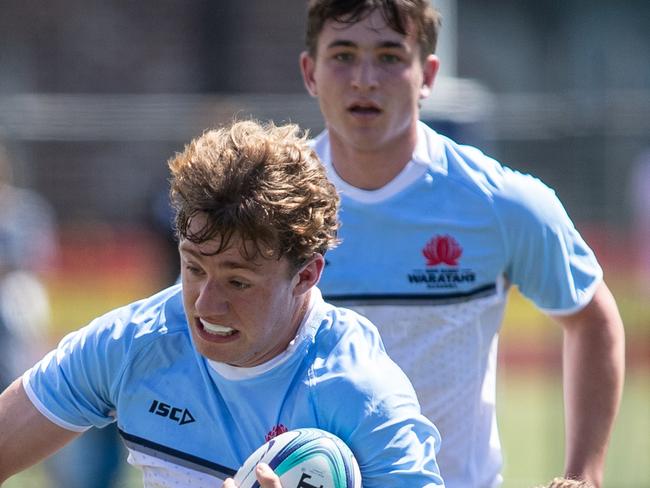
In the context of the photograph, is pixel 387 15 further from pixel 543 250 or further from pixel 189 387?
pixel 189 387

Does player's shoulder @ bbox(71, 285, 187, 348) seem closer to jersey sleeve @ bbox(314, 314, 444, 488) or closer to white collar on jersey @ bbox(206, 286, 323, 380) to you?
white collar on jersey @ bbox(206, 286, 323, 380)

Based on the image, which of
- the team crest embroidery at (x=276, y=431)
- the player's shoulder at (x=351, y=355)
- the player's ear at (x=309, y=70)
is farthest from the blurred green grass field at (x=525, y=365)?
the team crest embroidery at (x=276, y=431)

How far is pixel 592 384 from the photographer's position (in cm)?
425

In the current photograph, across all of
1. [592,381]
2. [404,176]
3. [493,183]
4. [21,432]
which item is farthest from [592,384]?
[21,432]

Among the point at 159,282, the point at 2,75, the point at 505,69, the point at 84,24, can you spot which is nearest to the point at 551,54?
the point at 505,69

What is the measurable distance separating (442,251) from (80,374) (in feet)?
4.64

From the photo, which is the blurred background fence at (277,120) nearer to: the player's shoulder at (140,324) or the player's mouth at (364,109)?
the player's mouth at (364,109)

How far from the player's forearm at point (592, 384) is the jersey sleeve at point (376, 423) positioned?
3.67ft

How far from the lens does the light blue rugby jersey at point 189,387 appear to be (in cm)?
323

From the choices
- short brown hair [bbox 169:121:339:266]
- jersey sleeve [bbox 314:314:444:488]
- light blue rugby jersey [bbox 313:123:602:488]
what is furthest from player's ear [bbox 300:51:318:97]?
jersey sleeve [bbox 314:314:444:488]

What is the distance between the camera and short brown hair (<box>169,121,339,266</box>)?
10.3ft

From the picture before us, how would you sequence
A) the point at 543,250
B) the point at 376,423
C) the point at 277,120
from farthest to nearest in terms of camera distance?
the point at 277,120
the point at 543,250
the point at 376,423

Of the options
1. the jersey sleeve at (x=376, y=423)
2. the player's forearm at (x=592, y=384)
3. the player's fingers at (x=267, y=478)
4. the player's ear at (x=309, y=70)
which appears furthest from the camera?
the player's ear at (x=309, y=70)

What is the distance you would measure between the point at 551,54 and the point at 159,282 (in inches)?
472
